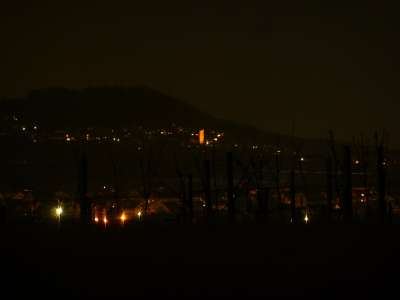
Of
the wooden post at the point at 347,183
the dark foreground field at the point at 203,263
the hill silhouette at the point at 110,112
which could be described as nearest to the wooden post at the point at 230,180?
the dark foreground field at the point at 203,263

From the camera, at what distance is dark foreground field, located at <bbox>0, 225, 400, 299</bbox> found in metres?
5.86

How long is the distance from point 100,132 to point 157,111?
20.2 ft

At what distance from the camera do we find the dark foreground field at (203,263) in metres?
5.86

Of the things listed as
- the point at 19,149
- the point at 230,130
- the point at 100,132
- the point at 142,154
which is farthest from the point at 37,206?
the point at 230,130

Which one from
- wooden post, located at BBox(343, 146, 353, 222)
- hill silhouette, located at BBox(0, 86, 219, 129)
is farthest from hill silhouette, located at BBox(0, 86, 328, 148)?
wooden post, located at BBox(343, 146, 353, 222)

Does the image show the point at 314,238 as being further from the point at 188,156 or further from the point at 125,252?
the point at 188,156

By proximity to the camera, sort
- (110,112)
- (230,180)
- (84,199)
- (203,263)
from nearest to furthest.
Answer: (203,263)
(230,180)
(84,199)
(110,112)

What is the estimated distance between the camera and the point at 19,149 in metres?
22.2

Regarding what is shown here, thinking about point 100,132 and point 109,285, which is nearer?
point 109,285

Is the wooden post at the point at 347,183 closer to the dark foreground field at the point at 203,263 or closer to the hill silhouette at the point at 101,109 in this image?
the dark foreground field at the point at 203,263

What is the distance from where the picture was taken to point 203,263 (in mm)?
7090

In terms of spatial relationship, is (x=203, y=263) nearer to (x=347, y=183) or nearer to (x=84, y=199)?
(x=84, y=199)

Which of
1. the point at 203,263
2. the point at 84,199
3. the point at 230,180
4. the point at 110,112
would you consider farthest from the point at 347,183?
the point at 110,112

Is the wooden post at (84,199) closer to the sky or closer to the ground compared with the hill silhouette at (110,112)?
closer to the ground
